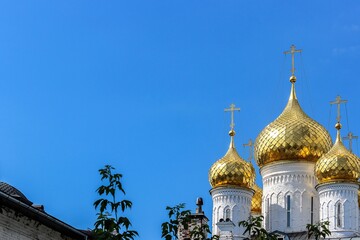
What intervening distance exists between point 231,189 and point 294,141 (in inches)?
128

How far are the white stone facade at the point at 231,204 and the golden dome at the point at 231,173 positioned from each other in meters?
0.26

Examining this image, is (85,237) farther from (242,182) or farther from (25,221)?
(242,182)

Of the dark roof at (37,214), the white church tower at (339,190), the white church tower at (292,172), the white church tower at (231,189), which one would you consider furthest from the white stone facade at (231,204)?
the dark roof at (37,214)

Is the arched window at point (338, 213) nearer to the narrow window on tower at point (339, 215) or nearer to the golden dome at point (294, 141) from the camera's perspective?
the narrow window on tower at point (339, 215)

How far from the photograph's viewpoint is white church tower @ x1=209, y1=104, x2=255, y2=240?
127 feet

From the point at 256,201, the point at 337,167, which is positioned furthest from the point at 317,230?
the point at 256,201

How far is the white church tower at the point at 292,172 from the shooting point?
3838 centimetres

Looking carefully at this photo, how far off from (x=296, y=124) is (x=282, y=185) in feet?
8.32

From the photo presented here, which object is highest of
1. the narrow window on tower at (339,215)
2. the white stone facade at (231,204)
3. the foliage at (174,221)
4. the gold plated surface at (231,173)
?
the gold plated surface at (231,173)

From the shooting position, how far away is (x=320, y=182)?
3681 centimetres

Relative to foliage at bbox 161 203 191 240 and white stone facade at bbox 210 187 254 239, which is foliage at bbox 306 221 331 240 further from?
white stone facade at bbox 210 187 254 239

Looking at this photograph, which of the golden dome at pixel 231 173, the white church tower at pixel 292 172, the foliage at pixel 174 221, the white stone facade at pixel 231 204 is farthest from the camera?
the golden dome at pixel 231 173

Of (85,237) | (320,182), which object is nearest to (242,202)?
(320,182)

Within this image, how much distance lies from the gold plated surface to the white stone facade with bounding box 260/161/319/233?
3.33ft
